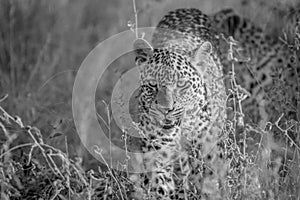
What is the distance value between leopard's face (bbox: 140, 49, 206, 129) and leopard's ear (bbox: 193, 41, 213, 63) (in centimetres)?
22

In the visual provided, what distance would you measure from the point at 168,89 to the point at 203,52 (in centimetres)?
64

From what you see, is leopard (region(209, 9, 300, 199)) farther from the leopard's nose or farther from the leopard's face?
the leopard's nose

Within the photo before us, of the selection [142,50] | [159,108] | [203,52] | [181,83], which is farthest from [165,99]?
[203,52]

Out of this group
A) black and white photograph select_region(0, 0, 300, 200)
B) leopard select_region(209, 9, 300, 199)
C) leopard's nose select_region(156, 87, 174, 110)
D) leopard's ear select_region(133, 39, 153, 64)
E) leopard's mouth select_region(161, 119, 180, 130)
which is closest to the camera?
black and white photograph select_region(0, 0, 300, 200)

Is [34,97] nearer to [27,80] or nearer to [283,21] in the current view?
[27,80]

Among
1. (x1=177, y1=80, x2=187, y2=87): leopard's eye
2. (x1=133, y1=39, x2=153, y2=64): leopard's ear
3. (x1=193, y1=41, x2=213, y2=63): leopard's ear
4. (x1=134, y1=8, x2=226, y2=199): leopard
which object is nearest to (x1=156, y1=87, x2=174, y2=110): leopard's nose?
(x1=134, y1=8, x2=226, y2=199): leopard

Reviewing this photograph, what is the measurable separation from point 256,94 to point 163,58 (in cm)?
204

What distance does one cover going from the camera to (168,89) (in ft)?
18.2

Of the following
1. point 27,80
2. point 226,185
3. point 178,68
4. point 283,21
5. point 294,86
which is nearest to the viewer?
point 226,185

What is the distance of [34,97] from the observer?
8164 mm

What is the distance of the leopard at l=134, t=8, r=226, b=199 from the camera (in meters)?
5.55

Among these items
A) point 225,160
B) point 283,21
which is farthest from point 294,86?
point 225,160

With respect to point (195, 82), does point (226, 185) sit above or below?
below

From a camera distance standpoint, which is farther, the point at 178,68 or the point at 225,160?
the point at 178,68
